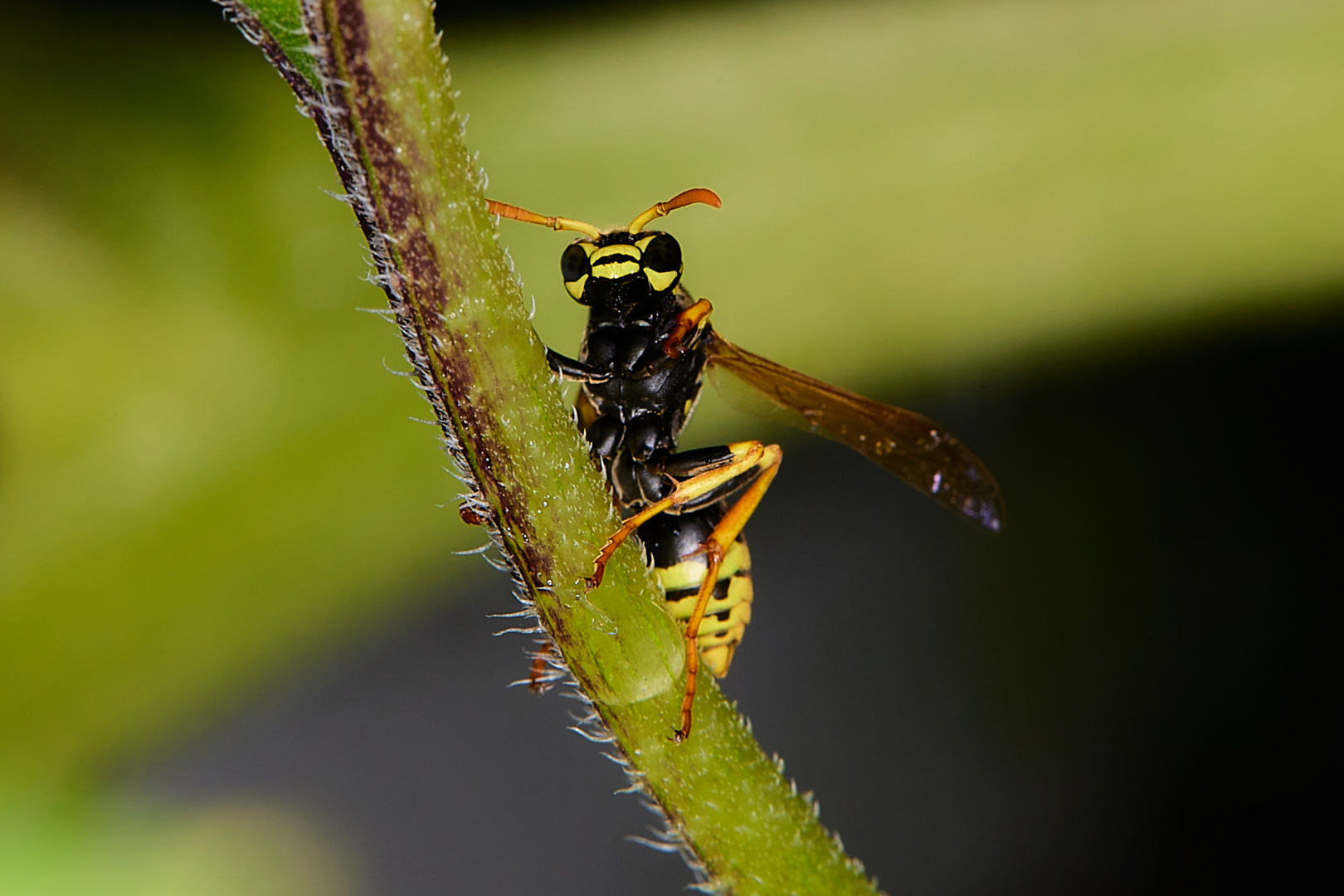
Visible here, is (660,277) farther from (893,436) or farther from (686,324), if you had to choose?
(893,436)

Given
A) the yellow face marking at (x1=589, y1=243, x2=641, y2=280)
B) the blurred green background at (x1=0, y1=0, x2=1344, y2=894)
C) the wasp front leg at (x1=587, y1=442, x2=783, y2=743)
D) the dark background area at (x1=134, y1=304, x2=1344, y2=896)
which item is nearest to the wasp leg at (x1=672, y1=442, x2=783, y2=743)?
the wasp front leg at (x1=587, y1=442, x2=783, y2=743)

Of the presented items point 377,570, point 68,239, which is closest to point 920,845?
point 377,570

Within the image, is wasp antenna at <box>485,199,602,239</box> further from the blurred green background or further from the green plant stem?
the blurred green background

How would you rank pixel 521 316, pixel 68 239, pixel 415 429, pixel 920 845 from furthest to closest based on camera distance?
pixel 920 845 → pixel 415 429 → pixel 68 239 → pixel 521 316

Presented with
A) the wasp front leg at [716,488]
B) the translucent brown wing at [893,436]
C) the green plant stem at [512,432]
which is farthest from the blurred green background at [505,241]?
the green plant stem at [512,432]

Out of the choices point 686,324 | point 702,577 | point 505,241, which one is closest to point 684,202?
point 686,324

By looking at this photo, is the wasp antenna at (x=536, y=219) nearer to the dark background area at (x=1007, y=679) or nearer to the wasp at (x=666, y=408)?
the wasp at (x=666, y=408)

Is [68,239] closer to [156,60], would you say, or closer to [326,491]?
[156,60]
